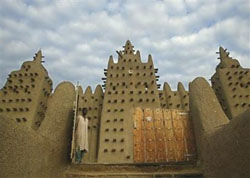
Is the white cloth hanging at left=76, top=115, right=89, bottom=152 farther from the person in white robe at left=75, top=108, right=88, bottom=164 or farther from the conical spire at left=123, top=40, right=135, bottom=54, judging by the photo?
the conical spire at left=123, top=40, right=135, bottom=54

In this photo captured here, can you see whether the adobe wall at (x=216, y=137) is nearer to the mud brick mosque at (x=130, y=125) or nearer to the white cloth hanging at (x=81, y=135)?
the mud brick mosque at (x=130, y=125)

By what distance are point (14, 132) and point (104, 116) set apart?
8.99m

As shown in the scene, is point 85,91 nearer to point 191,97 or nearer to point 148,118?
point 148,118

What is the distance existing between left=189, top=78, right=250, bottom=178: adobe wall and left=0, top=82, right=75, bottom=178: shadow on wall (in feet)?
14.7

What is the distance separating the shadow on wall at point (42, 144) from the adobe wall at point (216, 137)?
4.48 metres

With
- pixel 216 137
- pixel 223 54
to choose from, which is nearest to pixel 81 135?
pixel 216 137

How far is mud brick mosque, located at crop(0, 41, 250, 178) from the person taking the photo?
19.3 ft

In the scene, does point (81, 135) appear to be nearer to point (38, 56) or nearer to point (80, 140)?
point (80, 140)

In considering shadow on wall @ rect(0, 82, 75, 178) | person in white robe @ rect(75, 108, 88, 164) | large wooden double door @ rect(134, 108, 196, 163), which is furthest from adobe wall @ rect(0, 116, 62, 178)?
large wooden double door @ rect(134, 108, 196, 163)

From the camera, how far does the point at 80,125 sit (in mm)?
9133

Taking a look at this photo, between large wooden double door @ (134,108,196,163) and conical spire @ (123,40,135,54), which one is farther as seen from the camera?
conical spire @ (123,40,135,54)

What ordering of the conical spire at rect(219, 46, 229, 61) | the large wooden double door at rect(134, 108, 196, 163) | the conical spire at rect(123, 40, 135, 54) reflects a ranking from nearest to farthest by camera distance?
the large wooden double door at rect(134, 108, 196, 163) → the conical spire at rect(219, 46, 229, 61) → the conical spire at rect(123, 40, 135, 54)

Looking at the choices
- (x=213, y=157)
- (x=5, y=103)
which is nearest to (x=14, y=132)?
(x=213, y=157)

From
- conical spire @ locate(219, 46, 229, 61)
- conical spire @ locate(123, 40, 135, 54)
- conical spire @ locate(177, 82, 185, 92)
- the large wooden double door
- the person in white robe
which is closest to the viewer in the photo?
the person in white robe
